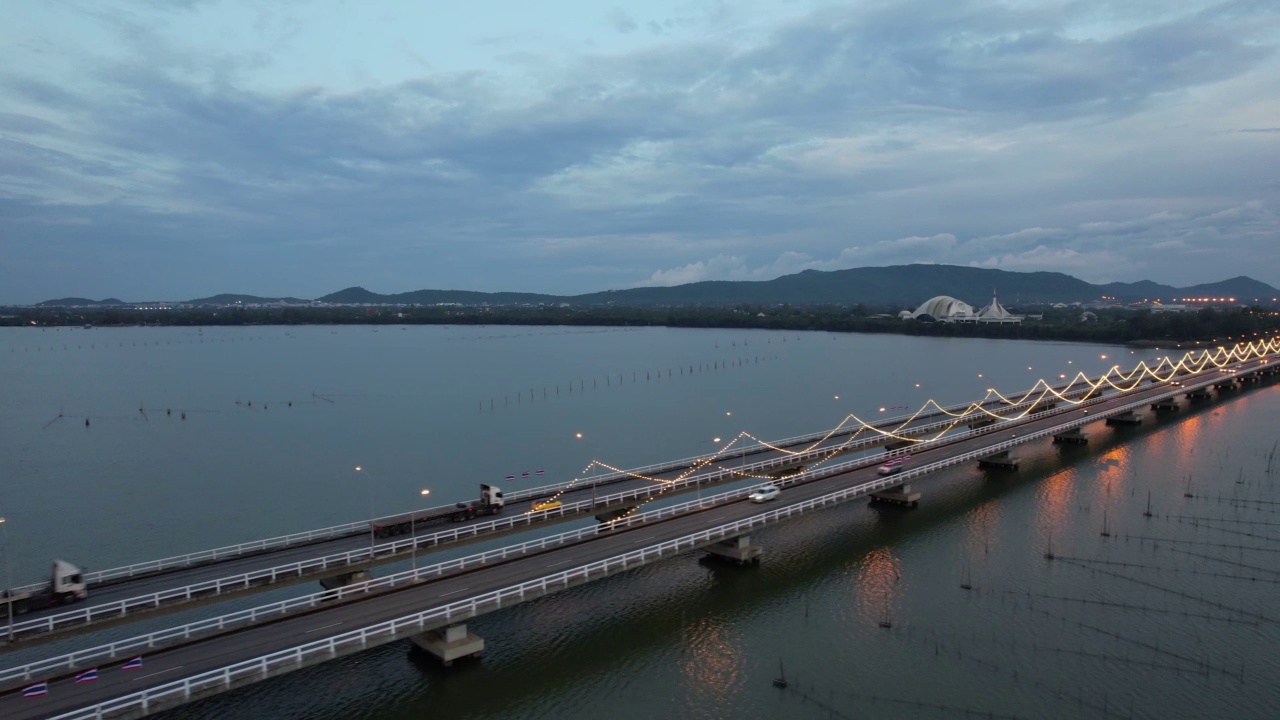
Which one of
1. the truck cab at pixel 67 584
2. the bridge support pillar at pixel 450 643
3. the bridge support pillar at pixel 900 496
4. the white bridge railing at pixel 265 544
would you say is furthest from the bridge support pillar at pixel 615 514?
the truck cab at pixel 67 584

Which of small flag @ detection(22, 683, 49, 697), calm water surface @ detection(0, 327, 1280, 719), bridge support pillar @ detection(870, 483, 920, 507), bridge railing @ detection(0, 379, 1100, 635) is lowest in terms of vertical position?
calm water surface @ detection(0, 327, 1280, 719)

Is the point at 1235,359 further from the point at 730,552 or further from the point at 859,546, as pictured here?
the point at 730,552

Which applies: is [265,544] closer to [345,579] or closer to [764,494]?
[345,579]

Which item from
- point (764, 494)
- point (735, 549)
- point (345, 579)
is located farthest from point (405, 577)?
point (764, 494)

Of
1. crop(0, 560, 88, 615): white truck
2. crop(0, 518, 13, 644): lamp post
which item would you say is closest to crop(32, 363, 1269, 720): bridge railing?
crop(0, 518, 13, 644): lamp post

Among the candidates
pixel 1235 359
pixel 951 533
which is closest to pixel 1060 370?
pixel 1235 359

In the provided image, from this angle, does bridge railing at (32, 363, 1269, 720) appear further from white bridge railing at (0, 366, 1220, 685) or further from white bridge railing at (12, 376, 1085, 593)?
white bridge railing at (12, 376, 1085, 593)
